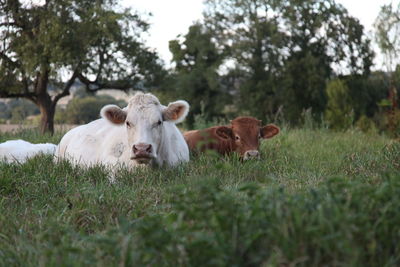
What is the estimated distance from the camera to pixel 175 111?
646cm

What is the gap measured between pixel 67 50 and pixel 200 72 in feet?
82.0

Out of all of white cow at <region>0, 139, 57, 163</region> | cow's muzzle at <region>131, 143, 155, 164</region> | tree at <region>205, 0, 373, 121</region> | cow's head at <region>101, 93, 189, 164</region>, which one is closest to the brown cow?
cow's head at <region>101, 93, 189, 164</region>

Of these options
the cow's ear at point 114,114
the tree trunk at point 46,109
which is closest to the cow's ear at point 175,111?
the cow's ear at point 114,114

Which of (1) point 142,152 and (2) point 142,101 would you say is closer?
(1) point 142,152

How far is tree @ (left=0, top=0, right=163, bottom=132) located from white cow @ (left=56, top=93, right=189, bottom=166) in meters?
20.6

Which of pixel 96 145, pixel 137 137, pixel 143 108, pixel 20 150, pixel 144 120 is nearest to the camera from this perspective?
pixel 137 137

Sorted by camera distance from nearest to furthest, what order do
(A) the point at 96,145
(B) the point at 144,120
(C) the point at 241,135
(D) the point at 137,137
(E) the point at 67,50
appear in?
(D) the point at 137,137 < (B) the point at 144,120 < (A) the point at 96,145 < (C) the point at 241,135 < (E) the point at 67,50

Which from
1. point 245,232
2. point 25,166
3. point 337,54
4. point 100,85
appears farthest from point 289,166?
point 337,54

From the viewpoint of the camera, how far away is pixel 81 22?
28609 mm

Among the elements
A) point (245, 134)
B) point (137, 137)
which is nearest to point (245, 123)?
point (245, 134)

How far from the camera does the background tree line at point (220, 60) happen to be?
28.3m

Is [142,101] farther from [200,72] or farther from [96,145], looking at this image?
[200,72]

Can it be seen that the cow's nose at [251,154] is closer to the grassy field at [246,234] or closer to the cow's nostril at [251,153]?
the cow's nostril at [251,153]

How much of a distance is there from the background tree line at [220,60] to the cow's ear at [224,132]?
20.8 m
